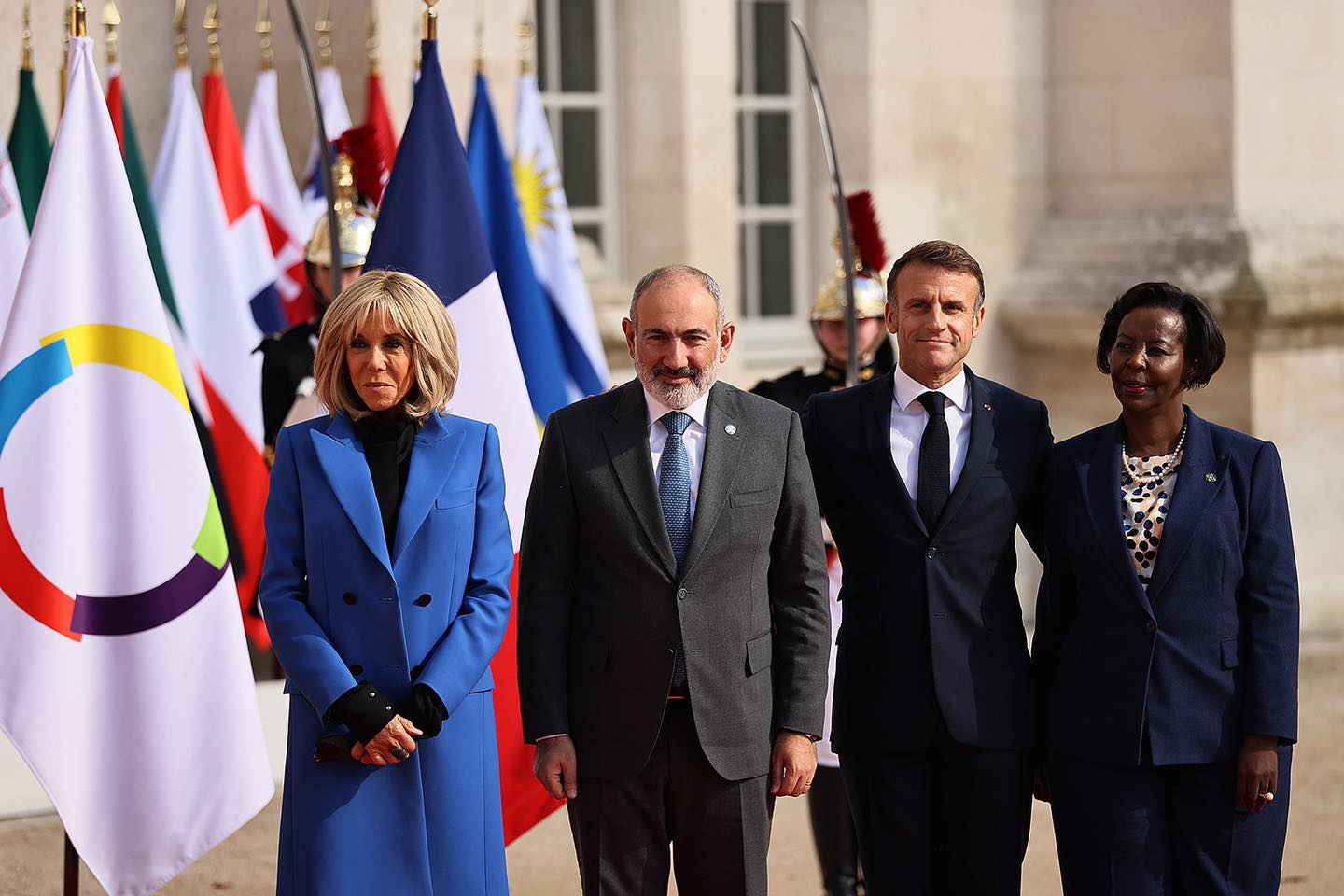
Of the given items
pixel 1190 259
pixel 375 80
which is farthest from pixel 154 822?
pixel 1190 259

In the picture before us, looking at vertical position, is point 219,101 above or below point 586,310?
above

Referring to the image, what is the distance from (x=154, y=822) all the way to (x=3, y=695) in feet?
1.31

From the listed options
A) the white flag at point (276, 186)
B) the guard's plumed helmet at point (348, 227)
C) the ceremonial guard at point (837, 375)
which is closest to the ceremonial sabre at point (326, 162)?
the guard's plumed helmet at point (348, 227)

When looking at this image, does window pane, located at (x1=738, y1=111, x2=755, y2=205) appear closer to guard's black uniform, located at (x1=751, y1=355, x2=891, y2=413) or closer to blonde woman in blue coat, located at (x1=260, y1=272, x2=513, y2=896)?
guard's black uniform, located at (x1=751, y1=355, x2=891, y2=413)

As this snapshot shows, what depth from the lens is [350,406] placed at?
3.22m

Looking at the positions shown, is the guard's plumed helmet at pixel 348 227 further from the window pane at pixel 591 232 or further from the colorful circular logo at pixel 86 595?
the window pane at pixel 591 232

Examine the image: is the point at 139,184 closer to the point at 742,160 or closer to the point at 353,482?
the point at 742,160

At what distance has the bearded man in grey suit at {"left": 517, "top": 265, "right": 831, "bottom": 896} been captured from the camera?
3057 mm

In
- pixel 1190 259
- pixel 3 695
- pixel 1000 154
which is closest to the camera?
pixel 3 695

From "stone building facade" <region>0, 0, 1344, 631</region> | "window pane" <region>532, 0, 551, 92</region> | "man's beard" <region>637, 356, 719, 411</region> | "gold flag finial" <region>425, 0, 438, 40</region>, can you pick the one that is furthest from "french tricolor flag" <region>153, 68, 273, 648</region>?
"man's beard" <region>637, 356, 719, 411</region>

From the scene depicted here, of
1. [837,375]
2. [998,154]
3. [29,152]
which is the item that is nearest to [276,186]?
[29,152]

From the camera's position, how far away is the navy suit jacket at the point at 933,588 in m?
3.18

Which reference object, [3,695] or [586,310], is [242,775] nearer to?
[3,695]

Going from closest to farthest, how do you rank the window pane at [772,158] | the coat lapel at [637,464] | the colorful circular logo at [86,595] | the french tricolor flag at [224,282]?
the coat lapel at [637,464]
the colorful circular logo at [86,595]
the french tricolor flag at [224,282]
the window pane at [772,158]
